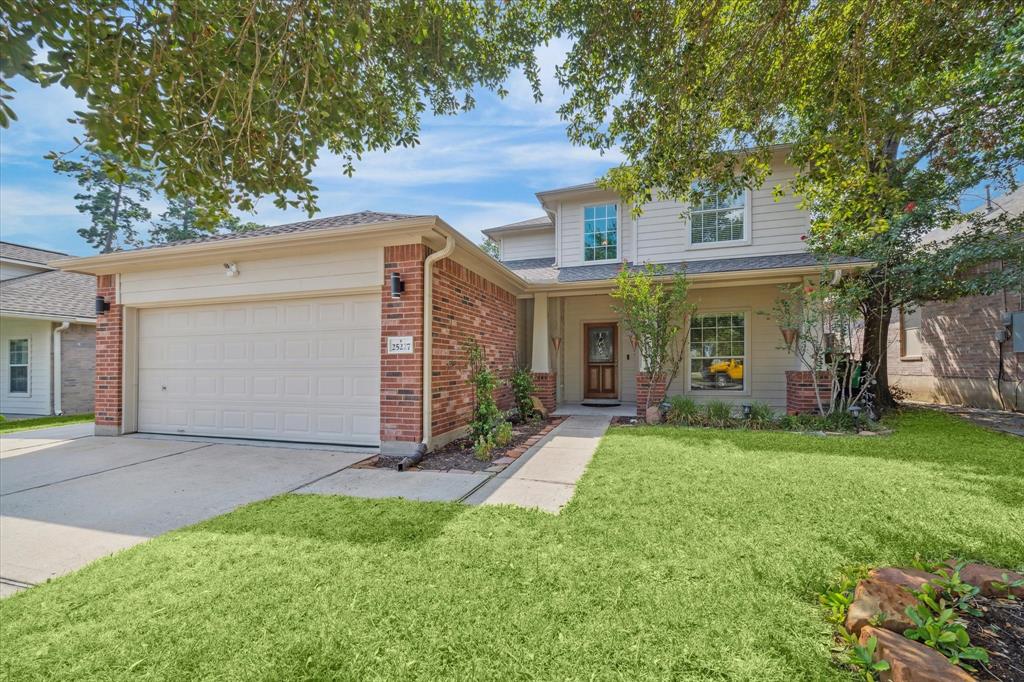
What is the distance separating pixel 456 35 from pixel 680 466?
17.6 ft

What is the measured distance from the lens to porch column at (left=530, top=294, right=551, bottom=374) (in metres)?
9.48

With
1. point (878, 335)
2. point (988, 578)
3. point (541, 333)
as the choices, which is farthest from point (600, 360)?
point (988, 578)

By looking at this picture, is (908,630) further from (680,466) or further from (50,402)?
(50,402)

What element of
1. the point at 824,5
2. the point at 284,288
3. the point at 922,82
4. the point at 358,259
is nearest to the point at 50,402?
the point at 284,288

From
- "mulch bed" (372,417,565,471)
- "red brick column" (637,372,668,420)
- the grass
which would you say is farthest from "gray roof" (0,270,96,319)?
"red brick column" (637,372,668,420)

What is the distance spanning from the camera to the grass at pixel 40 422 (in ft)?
28.7

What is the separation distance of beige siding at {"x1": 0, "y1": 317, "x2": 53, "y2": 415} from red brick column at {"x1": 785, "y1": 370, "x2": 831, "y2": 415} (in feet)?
57.5

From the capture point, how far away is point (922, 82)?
504 cm

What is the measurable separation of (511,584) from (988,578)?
8.57 ft

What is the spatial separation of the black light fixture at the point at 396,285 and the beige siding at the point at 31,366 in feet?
38.2

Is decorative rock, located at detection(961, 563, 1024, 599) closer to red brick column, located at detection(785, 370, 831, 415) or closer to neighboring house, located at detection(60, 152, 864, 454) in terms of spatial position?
neighboring house, located at detection(60, 152, 864, 454)

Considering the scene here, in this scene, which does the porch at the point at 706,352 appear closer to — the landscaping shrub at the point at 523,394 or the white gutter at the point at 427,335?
the landscaping shrub at the point at 523,394

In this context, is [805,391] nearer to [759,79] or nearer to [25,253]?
[759,79]

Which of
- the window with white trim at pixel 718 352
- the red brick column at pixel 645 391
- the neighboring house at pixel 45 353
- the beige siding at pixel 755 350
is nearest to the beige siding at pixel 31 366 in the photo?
the neighboring house at pixel 45 353
